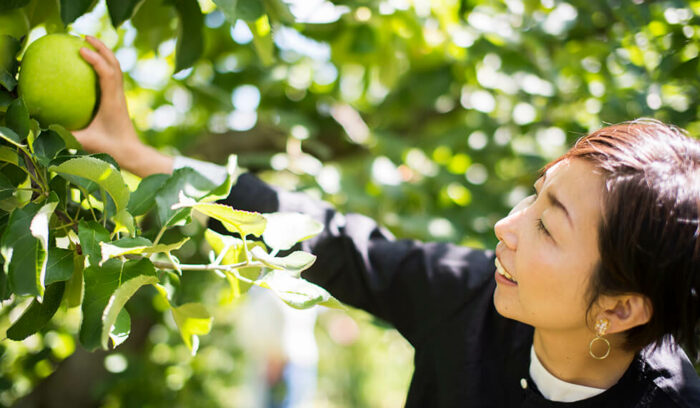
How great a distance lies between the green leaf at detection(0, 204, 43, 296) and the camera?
46cm

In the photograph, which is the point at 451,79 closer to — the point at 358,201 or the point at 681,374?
the point at 358,201

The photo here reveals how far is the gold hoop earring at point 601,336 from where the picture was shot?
70cm

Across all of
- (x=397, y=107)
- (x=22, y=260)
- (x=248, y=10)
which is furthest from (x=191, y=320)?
(x=397, y=107)

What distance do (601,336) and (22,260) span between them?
644 mm

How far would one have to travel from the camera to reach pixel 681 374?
770mm

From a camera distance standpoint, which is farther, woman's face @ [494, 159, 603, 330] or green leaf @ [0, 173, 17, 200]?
woman's face @ [494, 159, 603, 330]

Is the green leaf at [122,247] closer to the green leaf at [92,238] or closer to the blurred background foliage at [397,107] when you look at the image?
the green leaf at [92,238]

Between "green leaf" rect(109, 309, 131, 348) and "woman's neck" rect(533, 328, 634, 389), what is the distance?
1.71 feet

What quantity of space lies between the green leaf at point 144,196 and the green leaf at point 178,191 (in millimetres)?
15

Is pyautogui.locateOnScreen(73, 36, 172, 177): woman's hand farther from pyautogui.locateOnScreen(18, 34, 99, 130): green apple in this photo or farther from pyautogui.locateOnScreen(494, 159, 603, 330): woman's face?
pyautogui.locateOnScreen(494, 159, 603, 330): woman's face

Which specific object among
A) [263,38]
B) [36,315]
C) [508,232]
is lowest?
[36,315]

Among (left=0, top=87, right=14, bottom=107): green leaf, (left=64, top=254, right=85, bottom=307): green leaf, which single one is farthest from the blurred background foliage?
(left=64, top=254, right=85, bottom=307): green leaf

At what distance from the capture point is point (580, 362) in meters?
0.78

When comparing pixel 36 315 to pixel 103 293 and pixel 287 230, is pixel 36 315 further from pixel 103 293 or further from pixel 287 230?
pixel 287 230
